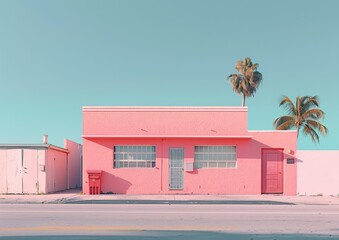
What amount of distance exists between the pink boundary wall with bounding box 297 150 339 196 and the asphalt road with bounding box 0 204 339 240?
5.16m

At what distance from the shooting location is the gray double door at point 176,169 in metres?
15.8

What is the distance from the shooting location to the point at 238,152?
16.0 m

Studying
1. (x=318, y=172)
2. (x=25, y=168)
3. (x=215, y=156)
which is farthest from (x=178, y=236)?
(x=318, y=172)

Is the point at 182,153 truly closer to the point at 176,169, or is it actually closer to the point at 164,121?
the point at 176,169

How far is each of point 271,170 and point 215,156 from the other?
303cm

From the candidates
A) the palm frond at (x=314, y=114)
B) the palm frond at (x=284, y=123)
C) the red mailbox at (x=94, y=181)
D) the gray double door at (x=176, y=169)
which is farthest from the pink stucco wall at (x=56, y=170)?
the palm frond at (x=314, y=114)

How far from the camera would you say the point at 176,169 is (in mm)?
15867

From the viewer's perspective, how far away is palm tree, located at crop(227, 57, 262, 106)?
1366 inches

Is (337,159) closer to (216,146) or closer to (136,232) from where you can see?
(216,146)

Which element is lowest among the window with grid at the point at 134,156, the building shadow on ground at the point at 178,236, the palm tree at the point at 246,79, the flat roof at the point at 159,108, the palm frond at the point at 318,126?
the building shadow on ground at the point at 178,236

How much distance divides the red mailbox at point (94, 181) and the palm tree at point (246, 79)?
77.6 ft

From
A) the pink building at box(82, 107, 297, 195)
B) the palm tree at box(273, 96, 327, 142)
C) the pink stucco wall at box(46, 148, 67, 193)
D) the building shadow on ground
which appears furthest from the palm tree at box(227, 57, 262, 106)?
the building shadow on ground

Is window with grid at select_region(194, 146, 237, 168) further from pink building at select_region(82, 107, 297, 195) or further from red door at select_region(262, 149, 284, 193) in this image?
red door at select_region(262, 149, 284, 193)

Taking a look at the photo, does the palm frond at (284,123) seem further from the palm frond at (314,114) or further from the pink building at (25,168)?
the pink building at (25,168)
